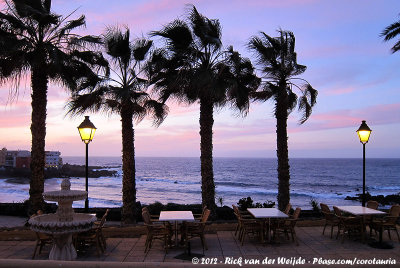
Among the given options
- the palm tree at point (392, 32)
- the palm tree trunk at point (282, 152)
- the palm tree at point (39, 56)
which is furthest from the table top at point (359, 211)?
the palm tree at point (39, 56)

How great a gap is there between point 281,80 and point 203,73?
11.6 feet

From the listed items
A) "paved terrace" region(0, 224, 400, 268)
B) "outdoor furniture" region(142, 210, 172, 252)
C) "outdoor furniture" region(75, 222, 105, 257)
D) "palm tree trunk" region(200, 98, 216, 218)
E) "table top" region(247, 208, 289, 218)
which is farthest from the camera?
"palm tree trunk" region(200, 98, 216, 218)

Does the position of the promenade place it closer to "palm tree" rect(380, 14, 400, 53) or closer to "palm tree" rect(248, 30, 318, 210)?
"palm tree" rect(248, 30, 318, 210)

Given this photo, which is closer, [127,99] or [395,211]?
[395,211]

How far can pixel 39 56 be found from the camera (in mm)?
10125

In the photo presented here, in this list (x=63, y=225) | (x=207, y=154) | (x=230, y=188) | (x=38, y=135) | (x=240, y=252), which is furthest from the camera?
(x=230, y=188)

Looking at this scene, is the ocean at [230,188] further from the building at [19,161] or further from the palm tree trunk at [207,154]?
the building at [19,161]

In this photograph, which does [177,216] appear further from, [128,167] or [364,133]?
[364,133]

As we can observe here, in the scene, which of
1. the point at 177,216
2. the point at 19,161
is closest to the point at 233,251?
the point at 177,216

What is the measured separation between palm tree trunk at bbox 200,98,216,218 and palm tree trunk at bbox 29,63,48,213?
499 centimetres

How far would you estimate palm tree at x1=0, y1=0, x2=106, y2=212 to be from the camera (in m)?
10.2

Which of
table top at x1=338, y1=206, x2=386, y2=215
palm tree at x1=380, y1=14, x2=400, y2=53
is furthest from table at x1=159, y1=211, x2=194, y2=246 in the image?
palm tree at x1=380, y1=14, x2=400, y2=53

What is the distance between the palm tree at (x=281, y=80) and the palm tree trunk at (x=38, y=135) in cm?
695

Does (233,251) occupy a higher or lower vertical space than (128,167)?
lower
